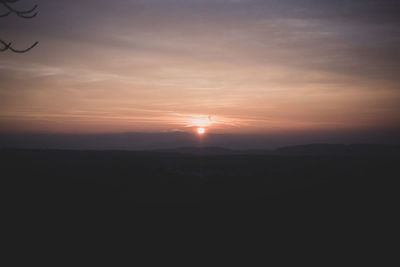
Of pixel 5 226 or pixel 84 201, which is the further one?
pixel 84 201

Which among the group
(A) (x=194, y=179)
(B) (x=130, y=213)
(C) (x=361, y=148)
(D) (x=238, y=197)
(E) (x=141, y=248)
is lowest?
(E) (x=141, y=248)

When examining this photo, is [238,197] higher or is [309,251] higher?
[238,197]

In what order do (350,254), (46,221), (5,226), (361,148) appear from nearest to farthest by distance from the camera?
1. (350,254)
2. (5,226)
3. (46,221)
4. (361,148)

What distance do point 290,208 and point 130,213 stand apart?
168 inches

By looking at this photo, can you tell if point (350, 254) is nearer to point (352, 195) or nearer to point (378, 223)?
point (378, 223)

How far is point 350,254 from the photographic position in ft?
15.6

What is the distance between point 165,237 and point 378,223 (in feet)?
15.5

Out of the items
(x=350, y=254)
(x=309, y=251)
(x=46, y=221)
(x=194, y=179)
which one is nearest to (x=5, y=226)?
(x=46, y=221)

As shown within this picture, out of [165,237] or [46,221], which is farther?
[46,221]

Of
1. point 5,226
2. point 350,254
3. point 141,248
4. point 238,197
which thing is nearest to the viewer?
point 350,254

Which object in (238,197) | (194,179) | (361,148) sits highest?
(361,148)

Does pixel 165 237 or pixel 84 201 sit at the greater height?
pixel 84 201

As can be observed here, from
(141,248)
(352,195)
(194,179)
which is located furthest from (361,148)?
(141,248)

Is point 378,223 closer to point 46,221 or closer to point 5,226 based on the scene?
point 46,221
